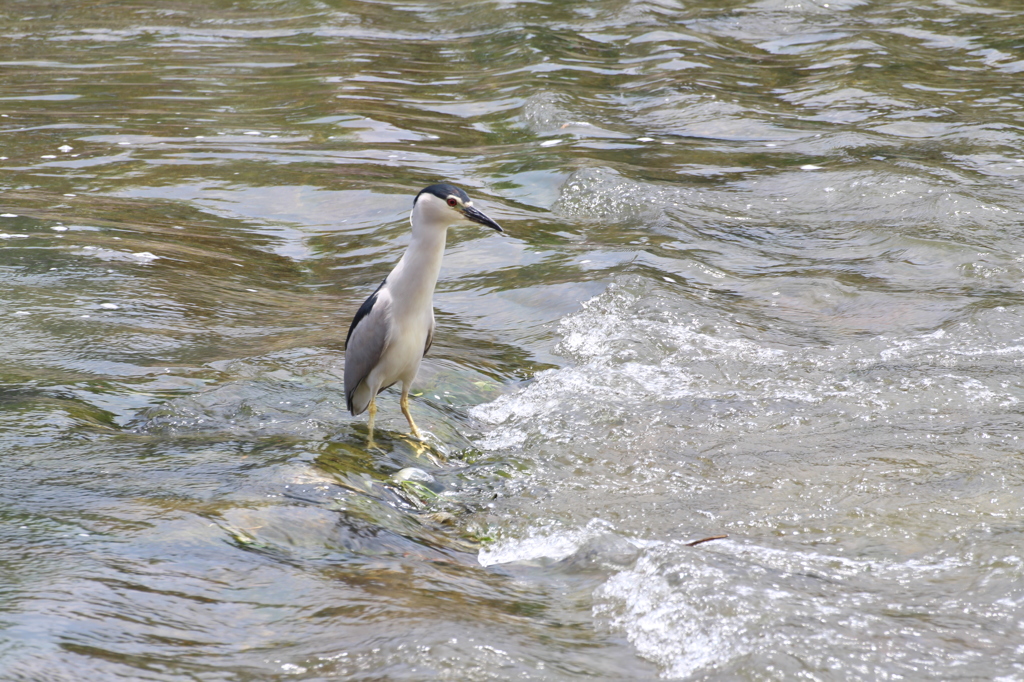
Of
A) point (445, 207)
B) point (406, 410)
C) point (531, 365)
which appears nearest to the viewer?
point (445, 207)

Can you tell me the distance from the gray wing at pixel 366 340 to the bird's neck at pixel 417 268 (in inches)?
3.6

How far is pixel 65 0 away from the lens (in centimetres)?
1661

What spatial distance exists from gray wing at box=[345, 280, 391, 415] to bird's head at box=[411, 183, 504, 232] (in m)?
0.46

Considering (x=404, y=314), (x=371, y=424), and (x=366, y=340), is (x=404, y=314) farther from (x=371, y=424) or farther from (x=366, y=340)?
(x=371, y=424)

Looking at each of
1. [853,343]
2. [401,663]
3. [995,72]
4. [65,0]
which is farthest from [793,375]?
[65,0]

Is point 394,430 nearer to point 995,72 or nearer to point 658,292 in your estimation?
point 658,292

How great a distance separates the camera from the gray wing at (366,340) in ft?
17.5

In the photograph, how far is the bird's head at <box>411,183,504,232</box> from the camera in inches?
209

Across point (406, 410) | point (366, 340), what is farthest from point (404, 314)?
point (406, 410)

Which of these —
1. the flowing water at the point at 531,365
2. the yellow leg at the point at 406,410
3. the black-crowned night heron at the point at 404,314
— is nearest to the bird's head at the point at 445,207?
the black-crowned night heron at the point at 404,314

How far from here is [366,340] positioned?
5340mm

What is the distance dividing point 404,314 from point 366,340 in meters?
0.24

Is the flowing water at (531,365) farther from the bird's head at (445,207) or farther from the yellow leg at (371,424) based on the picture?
the bird's head at (445,207)

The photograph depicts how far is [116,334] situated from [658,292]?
141 inches
